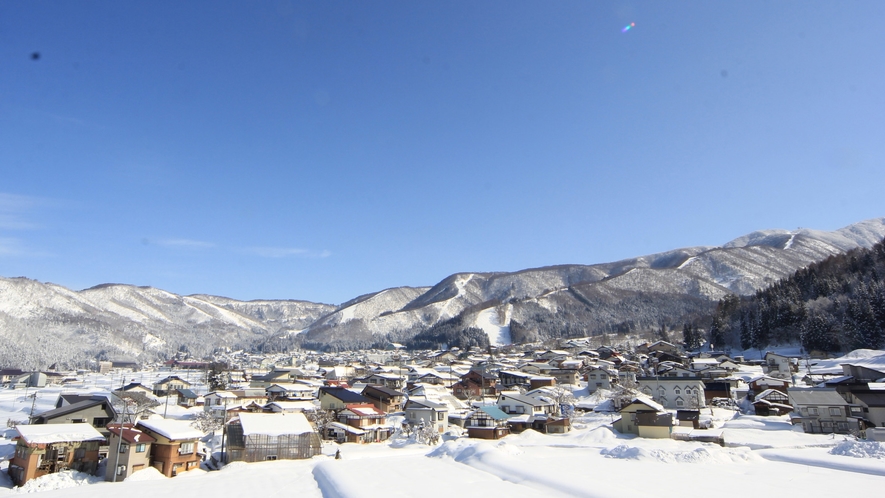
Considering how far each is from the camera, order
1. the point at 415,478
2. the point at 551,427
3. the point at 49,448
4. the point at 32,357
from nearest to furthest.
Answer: the point at 415,478
the point at 49,448
the point at 551,427
the point at 32,357

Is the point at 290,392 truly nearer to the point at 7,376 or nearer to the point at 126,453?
the point at 126,453

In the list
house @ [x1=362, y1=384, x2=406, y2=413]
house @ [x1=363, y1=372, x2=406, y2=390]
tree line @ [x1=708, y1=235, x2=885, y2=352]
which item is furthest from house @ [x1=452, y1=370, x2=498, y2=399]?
tree line @ [x1=708, y1=235, x2=885, y2=352]

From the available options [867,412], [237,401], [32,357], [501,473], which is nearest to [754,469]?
[501,473]

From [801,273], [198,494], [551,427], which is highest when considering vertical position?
[801,273]

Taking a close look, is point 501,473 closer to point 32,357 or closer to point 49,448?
point 49,448

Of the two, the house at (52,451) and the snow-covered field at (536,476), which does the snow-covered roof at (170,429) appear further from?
the house at (52,451)

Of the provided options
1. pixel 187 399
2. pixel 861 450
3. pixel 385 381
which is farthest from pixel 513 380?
pixel 861 450

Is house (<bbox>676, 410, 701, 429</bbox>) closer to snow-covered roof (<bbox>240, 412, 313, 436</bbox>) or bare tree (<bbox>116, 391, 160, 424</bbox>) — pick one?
snow-covered roof (<bbox>240, 412, 313, 436</bbox>)
